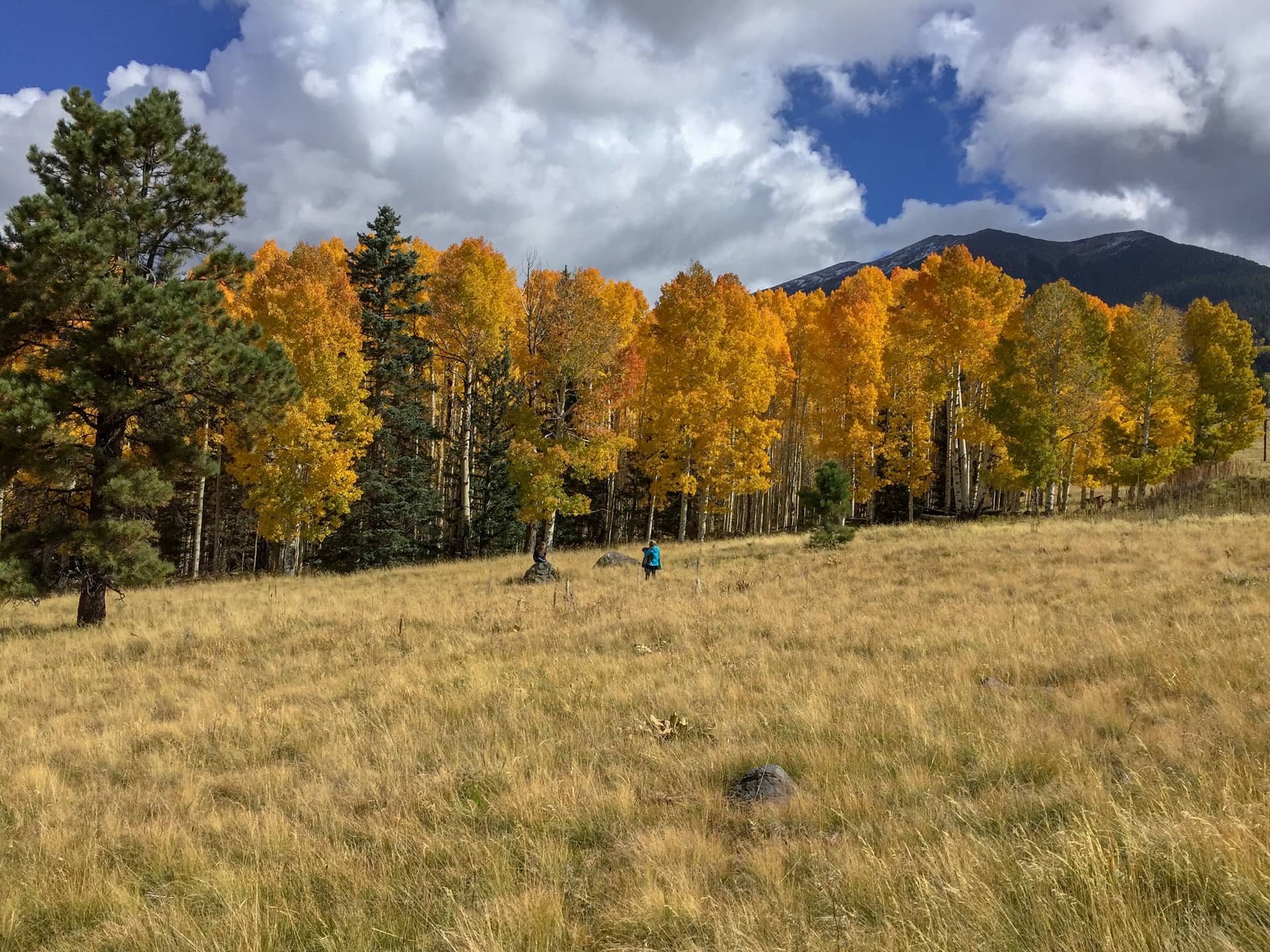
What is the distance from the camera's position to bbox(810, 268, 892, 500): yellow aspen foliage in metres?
28.3

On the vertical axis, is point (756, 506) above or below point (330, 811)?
above

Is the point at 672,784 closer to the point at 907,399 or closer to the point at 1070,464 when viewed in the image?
the point at 907,399

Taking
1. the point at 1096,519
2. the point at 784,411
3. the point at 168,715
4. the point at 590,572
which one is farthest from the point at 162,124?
the point at 1096,519

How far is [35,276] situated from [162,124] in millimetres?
4559

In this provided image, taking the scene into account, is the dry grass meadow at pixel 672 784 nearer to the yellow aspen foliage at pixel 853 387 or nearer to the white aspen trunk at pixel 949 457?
the yellow aspen foliage at pixel 853 387

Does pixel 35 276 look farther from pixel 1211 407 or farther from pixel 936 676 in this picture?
pixel 1211 407

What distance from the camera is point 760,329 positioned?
2747 centimetres

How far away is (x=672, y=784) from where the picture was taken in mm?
5238

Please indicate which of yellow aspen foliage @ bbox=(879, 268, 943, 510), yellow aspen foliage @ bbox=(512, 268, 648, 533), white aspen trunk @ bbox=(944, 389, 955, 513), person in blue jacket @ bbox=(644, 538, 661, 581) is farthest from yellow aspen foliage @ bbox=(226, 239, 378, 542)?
white aspen trunk @ bbox=(944, 389, 955, 513)

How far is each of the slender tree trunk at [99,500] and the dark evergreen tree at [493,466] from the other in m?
13.4

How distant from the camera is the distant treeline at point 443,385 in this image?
13867 mm

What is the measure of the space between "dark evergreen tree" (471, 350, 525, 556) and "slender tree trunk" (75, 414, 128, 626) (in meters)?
13.4

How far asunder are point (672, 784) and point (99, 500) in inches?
625

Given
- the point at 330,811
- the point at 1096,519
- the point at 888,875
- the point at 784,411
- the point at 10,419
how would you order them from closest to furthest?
the point at 888,875 < the point at 330,811 < the point at 10,419 < the point at 1096,519 < the point at 784,411
